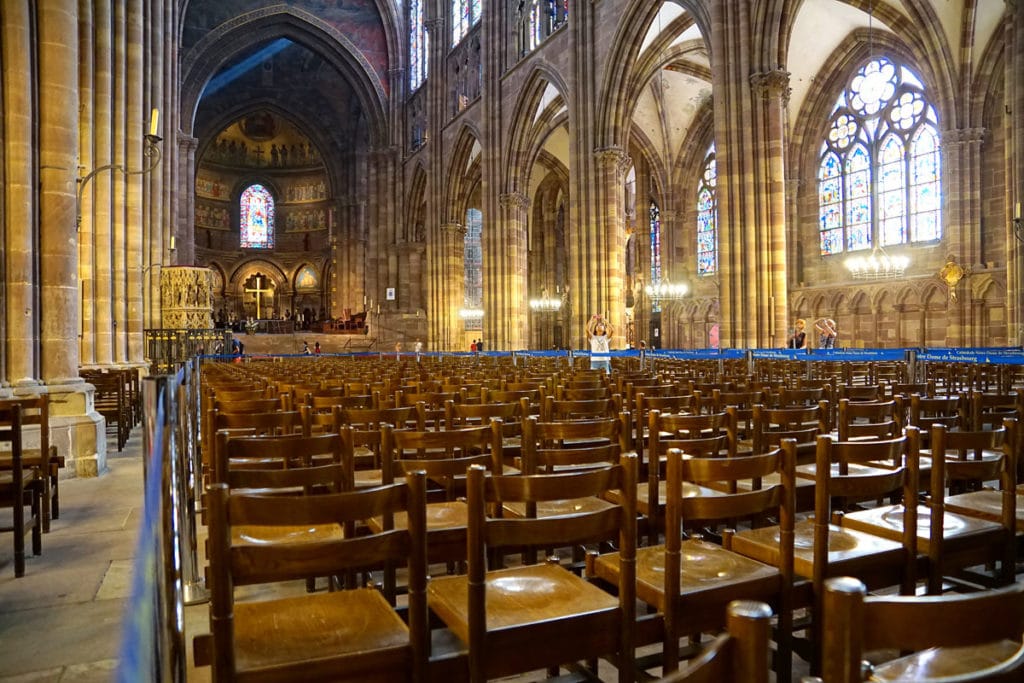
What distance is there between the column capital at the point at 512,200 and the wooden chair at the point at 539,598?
2853 cm

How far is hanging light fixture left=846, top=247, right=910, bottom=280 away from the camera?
23.9m

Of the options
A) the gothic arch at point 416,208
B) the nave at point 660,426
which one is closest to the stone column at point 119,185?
the nave at point 660,426

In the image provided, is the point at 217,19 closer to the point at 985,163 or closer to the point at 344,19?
the point at 344,19

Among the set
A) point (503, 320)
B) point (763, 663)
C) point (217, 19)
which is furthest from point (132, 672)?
point (217, 19)

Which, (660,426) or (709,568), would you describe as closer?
(709,568)

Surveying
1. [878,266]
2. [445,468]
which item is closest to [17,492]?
[445,468]

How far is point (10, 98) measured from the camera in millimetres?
8094

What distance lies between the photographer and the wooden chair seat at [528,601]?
8.36 feet

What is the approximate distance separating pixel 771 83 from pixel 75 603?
1807cm

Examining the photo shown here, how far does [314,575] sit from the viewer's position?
92.7 inches

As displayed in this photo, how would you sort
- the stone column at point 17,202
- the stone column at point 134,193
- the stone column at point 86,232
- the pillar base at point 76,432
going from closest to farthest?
the pillar base at point 76,432 → the stone column at point 17,202 → the stone column at point 86,232 → the stone column at point 134,193

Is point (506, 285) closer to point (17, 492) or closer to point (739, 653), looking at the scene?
point (17, 492)

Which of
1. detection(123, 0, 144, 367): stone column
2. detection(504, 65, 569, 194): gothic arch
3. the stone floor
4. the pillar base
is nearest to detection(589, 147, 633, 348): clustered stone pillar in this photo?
detection(504, 65, 569, 194): gothic arch

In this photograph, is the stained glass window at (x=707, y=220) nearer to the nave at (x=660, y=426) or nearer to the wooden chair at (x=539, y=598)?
the nave at (x=660, y=426)
